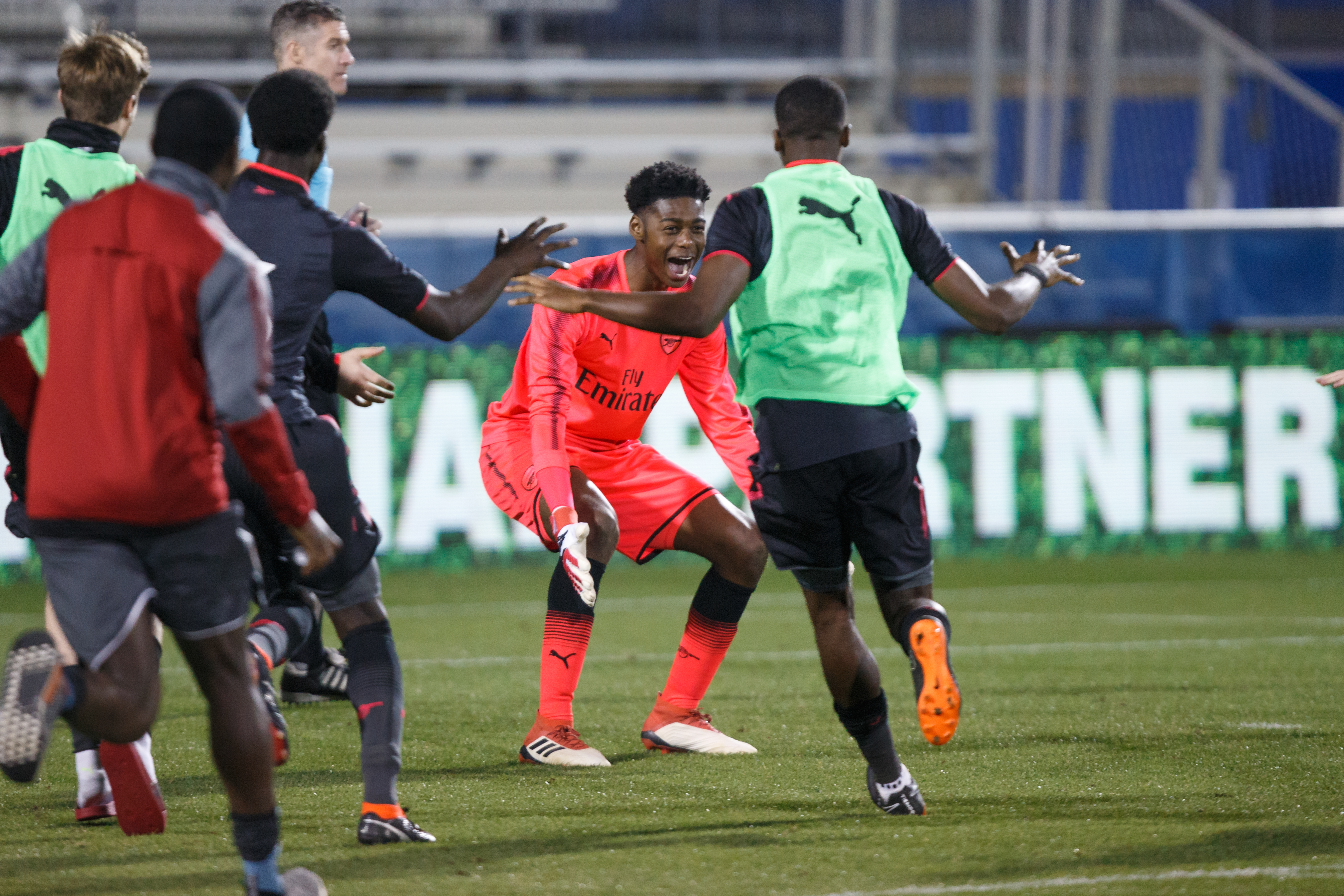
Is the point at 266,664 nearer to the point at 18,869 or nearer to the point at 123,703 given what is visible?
the point at 18,869

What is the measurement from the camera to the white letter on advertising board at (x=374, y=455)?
10672mm

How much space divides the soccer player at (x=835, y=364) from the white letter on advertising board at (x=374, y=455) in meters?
6.90

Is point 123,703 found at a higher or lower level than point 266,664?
higher

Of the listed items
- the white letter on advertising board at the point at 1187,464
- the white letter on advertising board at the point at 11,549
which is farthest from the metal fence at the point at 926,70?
the white letter on advertising board at the point at 11,549

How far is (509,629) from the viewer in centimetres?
877

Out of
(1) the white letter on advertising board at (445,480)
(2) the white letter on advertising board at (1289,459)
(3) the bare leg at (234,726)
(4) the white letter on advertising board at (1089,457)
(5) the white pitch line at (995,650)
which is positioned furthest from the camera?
(2) the white letter on advertising board at (1289,459)

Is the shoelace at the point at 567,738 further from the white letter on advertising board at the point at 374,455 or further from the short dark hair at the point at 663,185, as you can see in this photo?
the white letter on advertising board at the point at 374,455

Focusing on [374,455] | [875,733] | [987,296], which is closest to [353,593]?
[875,733]

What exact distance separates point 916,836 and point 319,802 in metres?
1.70

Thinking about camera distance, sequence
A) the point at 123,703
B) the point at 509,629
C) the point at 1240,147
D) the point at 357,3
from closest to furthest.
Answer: the point at 123,703
the point at 509,629
the point at 1240,147
the point at 357,3

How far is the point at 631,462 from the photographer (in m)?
5.60

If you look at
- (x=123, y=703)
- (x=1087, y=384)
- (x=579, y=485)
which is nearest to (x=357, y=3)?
(x=1087, y=384)

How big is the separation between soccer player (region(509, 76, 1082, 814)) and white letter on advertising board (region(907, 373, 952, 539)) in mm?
7108

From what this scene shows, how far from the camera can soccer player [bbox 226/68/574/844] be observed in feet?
12.2
